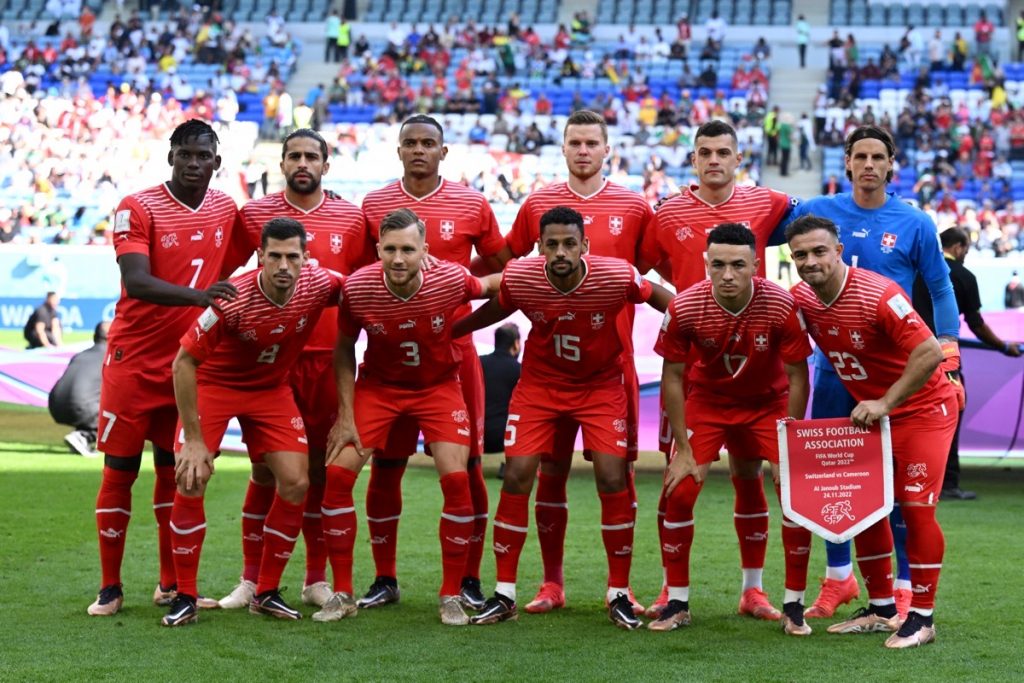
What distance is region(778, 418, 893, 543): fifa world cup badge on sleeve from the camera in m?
5.93

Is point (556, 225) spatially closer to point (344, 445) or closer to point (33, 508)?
point (344, 445)

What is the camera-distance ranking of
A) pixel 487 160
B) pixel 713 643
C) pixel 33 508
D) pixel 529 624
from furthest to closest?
pixel 487 160, pixel 33 508, pixel 529 624, pixel 713 643

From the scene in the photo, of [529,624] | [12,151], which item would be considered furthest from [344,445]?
[12,151]

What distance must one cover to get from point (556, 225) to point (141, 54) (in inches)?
1147

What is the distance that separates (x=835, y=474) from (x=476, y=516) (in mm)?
1852

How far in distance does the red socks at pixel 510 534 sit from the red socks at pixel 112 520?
5.84 ft

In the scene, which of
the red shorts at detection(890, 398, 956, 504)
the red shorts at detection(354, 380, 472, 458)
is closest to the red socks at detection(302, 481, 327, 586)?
the red shorts at detection(354, 380, 472, 458)

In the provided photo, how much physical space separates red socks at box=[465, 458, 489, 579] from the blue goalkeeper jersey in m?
1.78

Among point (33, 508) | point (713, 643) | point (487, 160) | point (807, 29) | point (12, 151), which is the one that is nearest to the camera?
point (713, 643)

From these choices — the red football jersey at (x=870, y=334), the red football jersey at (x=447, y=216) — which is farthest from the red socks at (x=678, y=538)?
the red football jersey at (x=447, y=216)

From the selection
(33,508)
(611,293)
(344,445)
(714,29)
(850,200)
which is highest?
(714,29)

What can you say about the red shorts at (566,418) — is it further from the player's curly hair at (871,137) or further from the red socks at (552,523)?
the player's curly hair at (871,137)

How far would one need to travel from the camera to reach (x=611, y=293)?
6.41 m

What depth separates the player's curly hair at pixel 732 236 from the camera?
19.9 ft
